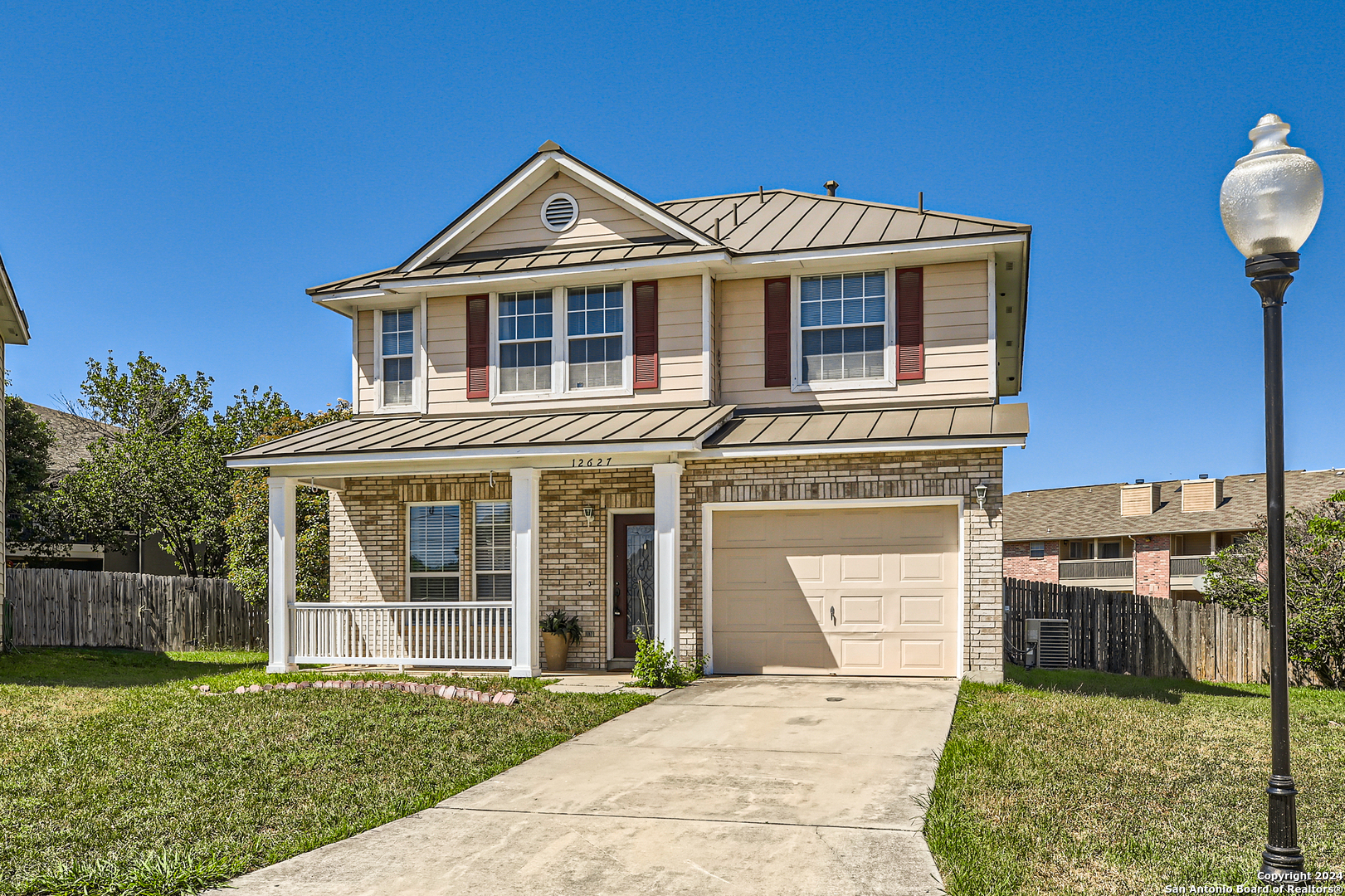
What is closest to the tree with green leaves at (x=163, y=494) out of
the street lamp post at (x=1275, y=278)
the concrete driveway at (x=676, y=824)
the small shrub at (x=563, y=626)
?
the small shrub at (x=563, y=626)

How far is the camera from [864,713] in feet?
36.2

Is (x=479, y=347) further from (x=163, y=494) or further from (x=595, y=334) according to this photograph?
(x=163, y=494)

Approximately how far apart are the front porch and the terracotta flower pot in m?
0.30

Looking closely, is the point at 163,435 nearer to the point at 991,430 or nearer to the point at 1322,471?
the point at 991,430

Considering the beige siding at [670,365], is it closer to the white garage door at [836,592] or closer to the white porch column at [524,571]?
the white garage door at [836,592]

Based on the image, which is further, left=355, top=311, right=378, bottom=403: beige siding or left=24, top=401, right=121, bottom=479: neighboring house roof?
left=24, top=401, right=121, bottom=479: neighboring house roof

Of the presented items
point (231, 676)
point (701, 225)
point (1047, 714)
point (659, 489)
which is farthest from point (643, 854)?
point (701, 225)

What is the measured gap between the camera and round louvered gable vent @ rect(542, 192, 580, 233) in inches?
640

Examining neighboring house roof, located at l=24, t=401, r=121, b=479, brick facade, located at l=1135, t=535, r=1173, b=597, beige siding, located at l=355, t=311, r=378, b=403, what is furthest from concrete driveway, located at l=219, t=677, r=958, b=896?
brick facade, located at l=1135, t=535, r=1173, b=597

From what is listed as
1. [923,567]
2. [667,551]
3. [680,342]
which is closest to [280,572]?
[667,551]

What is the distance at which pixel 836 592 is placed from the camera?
14.3 m

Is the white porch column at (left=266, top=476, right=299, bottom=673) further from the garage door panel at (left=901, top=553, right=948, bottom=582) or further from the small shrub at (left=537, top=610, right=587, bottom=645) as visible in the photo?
the garage door panel at (left=901, top=553, right=948, bottom=582)

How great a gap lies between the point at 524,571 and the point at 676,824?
7456 millimetres

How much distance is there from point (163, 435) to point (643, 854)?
31.6 metres
